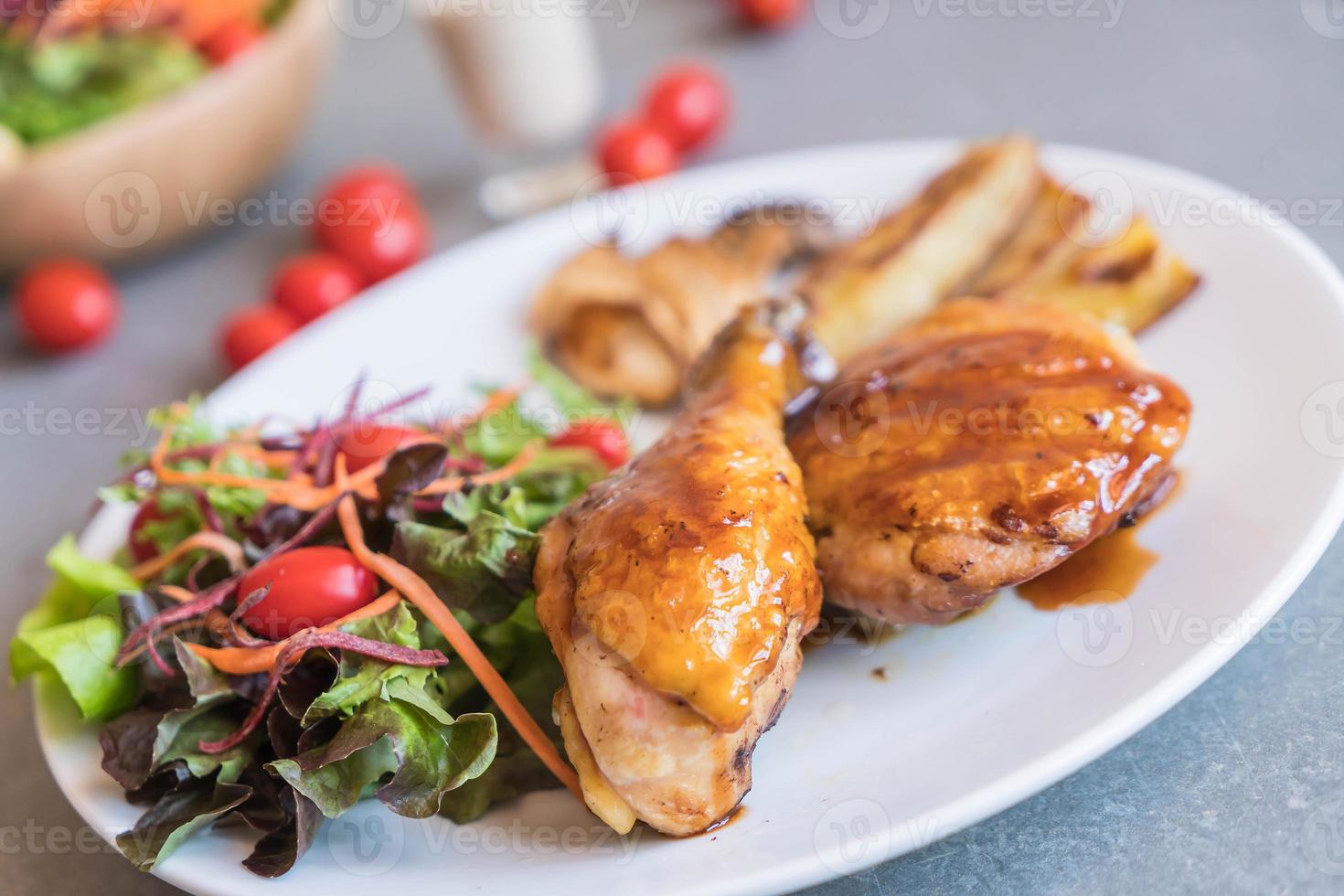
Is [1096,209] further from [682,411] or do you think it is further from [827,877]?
[827,877]

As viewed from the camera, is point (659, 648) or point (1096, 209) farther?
point (1096, 209)

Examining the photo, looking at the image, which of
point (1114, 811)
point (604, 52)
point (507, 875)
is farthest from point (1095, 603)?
point (604, 52)

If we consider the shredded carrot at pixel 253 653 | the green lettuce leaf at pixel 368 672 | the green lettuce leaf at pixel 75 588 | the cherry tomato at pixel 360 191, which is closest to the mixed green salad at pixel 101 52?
the cherry tomato at pixel 360 191

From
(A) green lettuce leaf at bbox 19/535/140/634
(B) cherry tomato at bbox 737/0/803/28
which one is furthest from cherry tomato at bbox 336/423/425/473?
(B) cherry tomato at bbox 737/0/803/28

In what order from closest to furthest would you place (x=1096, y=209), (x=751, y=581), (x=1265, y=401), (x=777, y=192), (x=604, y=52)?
(x=751, y=581)
(x=1265, y=401)
(x=1096, y=209)
(x=777, y=192)
(x=604, y=52)

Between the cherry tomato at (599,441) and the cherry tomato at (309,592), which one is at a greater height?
the cherry tomato at (309,592)

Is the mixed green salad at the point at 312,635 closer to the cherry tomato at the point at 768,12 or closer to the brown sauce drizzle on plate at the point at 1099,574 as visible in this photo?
the brown sauce drizzle on plate at the point at 1099,574
